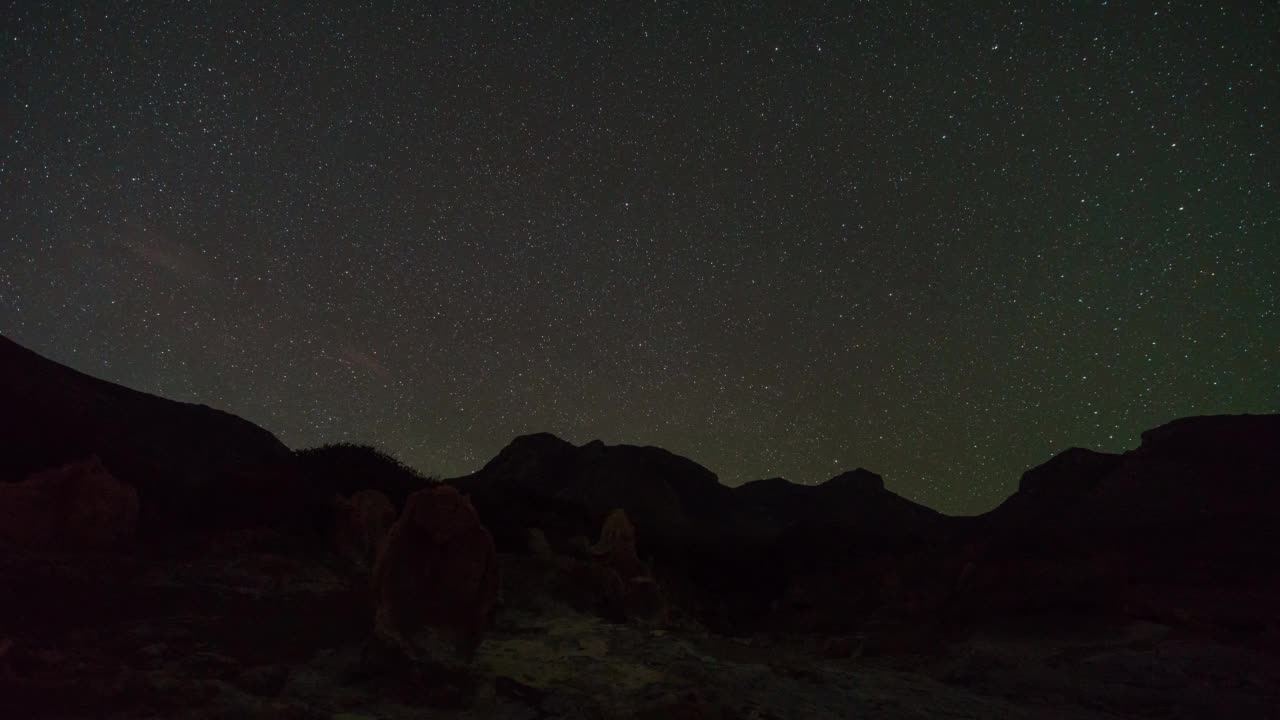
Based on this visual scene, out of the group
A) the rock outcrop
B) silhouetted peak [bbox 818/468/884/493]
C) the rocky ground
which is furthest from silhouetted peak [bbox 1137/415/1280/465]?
the rock outcrop

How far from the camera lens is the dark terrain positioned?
9586 millimetres

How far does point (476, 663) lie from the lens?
1143 cm

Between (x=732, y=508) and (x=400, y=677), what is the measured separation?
6226cm

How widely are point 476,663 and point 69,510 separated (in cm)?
986

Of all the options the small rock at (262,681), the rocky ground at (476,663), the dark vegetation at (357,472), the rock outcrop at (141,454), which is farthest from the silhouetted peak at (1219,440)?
the small rock at (262,681)

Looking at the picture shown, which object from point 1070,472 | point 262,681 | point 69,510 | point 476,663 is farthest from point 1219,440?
point 69,510

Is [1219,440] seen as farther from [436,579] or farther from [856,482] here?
[436,579]

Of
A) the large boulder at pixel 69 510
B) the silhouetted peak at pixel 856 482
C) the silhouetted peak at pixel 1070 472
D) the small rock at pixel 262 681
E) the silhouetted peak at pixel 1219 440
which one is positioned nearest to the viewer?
the small rock at pixel 262 681

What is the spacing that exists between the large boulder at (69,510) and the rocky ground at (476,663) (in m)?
0.84

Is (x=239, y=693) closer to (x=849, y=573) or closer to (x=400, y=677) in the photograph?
(x=400, y=677)

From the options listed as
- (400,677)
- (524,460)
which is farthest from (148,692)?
(524,460)

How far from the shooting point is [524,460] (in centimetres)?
6444

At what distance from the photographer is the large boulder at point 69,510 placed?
13484 millimetres

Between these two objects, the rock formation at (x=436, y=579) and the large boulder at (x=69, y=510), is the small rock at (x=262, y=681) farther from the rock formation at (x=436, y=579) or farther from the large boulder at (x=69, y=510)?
the large boulder at (x=69, y=510)
